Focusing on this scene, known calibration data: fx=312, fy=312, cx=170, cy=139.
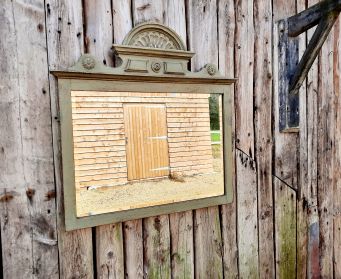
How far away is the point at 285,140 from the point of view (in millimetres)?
1994

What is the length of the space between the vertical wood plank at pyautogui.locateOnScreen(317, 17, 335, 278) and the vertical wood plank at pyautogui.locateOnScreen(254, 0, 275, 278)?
46 cm

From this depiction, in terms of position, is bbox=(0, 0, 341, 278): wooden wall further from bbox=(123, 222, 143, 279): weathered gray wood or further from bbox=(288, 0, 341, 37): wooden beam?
bbox=(288, 0, 341, 37): wooden beam

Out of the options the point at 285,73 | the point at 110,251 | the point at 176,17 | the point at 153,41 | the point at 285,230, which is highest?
the point at 176,17

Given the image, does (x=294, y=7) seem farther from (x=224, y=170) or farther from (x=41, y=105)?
(x=41, y=105)

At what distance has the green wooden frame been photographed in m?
1.35

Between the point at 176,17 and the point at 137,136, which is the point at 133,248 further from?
the point at 176,17

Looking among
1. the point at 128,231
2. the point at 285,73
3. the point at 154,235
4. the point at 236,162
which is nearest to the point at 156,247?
the point at 154,235

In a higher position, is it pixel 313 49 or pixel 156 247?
pixel 313 49

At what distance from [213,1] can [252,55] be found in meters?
0.39

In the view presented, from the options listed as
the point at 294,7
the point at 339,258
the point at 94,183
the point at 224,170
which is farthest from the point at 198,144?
the point at 339,258

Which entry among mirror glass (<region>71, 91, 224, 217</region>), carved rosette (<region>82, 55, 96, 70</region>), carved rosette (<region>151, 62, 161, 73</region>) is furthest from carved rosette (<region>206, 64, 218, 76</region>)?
carved rosette (<region>82, 55, 96, 70</region>)

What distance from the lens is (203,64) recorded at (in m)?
1.71

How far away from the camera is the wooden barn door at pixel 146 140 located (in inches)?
58.0

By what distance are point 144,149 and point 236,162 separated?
1.99 ft
